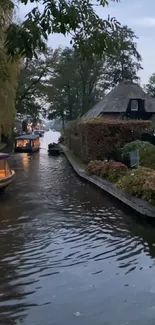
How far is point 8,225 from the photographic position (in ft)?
46.2

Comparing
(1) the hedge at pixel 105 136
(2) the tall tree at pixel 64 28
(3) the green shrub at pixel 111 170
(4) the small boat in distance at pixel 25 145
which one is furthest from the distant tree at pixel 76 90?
(2) the tall tree at pixel 64 28

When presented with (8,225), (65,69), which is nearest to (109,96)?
(65,69)

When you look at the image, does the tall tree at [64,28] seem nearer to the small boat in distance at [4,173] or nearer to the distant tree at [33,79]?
the small boat in distance at [4,173]

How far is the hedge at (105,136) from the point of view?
1183 inches

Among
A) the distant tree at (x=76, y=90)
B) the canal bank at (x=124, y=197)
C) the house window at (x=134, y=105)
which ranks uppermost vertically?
the distant tree at (x=76, y=90)

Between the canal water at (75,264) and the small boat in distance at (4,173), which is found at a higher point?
the small boat in distance at (4,173)

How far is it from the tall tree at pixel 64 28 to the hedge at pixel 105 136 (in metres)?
24.8

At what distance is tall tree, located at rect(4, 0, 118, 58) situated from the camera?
14.9 feet

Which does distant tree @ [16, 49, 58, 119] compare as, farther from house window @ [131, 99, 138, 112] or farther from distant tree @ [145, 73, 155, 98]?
distant tree @ [145, 73, 155, 98]

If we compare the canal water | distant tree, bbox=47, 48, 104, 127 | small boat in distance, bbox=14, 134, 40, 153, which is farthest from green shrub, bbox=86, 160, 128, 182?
distant tree, bbox=47, 48, 104, 127

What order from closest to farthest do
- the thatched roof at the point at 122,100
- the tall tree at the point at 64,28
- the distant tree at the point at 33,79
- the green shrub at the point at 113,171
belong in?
the tall tree at the point at 64,28, the green shrub at the point at 113,171, the thatched roof at the point at 122,100, the distant tree at the point at 33,79

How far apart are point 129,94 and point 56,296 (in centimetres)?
5195

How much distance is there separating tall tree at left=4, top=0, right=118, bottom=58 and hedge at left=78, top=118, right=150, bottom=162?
81.2 ft

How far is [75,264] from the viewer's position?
995cm
